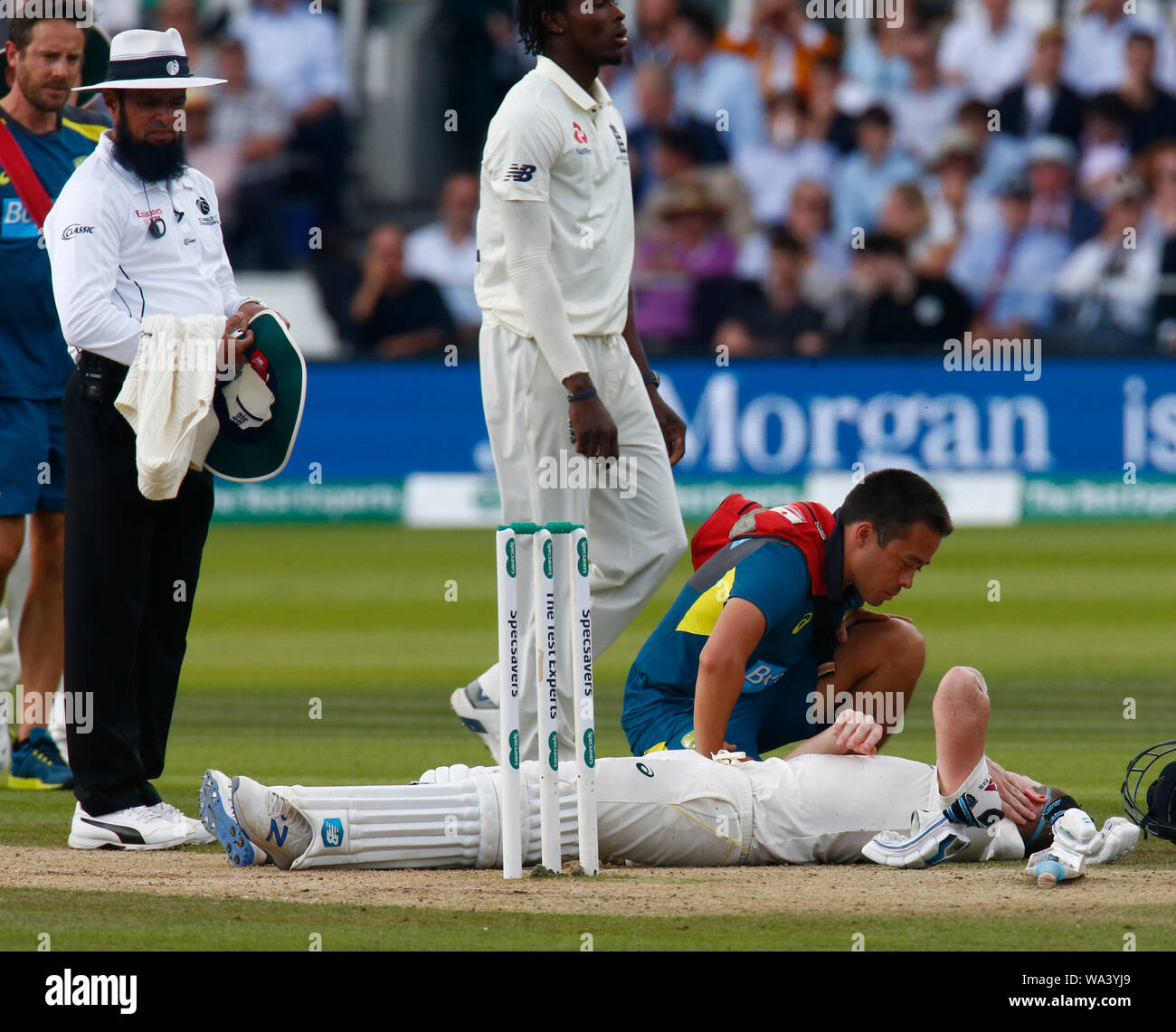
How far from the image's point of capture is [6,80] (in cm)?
791

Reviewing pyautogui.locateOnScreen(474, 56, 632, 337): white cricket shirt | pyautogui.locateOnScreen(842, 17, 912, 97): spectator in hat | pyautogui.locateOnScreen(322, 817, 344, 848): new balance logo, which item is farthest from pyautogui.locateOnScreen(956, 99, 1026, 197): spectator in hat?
pyautogui.locateOnScreen(322, 817, 344, 848): new balance logo

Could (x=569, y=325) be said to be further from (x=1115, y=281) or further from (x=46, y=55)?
(x=1115, y=281)

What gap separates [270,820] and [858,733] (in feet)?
5.68

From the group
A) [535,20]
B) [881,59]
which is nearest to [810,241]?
[881,59]

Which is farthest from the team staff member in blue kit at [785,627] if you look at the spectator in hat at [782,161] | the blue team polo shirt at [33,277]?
the spectator in hat at [782,161]

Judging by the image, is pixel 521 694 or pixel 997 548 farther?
pixel 997 548

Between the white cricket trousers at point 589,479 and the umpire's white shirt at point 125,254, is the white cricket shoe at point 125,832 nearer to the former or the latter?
the white cricket trousers at point 589,479

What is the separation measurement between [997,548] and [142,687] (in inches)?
426

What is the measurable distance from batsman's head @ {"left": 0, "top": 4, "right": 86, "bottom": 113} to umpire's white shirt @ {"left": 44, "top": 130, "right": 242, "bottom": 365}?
1021 millimetres

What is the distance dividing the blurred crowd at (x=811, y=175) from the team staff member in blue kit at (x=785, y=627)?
10387mm

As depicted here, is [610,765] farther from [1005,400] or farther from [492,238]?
[1005,400]

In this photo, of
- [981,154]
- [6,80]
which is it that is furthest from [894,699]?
[981,154]

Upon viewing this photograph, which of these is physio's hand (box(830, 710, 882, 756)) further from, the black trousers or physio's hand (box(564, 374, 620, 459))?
the black trousers

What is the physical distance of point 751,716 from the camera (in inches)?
260
